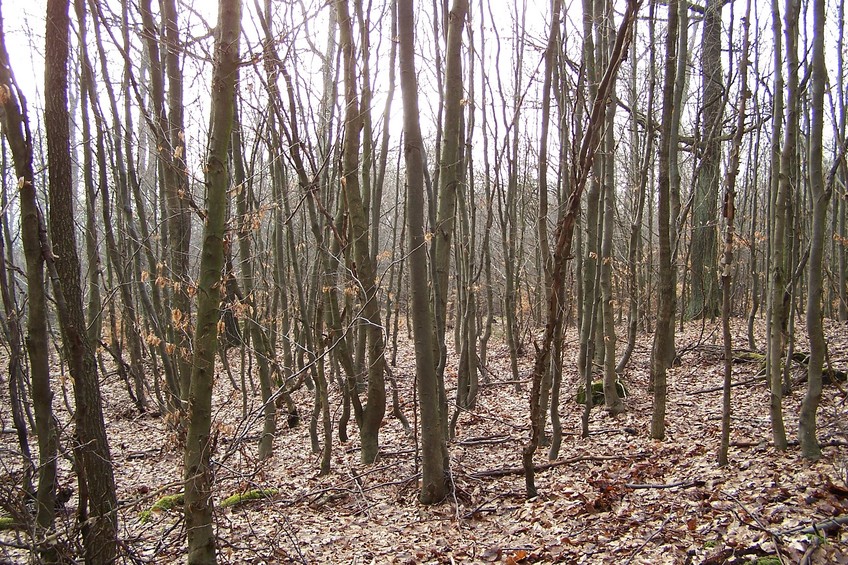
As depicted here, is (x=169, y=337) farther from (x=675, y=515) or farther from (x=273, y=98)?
(x=675, y=515)

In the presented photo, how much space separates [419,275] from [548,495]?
89.0 inches

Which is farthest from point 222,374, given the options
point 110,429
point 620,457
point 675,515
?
point 675,515

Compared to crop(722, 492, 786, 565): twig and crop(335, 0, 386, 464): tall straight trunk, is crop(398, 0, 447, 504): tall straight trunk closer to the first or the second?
crop(335, 0, 386, 464): tall straight trunk

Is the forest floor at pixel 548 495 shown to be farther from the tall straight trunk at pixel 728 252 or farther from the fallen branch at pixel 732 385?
the tall straight trunk at pixel 728 252

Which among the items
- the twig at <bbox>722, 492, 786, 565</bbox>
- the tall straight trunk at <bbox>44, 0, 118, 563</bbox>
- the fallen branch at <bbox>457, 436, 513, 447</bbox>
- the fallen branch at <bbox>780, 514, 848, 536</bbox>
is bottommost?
the fallen branch at <bbox>457, 436, 513, 447</bbox>

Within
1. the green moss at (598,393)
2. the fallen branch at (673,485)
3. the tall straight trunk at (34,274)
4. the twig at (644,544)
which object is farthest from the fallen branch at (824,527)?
the green moss at (598,393)

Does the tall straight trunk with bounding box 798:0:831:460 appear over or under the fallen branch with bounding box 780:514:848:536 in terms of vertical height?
over

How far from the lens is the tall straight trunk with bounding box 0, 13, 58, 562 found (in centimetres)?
342

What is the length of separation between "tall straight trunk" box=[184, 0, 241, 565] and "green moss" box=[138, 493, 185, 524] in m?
2.26

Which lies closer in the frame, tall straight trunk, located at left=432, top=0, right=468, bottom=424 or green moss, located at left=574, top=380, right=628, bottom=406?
tall straight trunk, located at left=432, top=0, right=468, bottom=424

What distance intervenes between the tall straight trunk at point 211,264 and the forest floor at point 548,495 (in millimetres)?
177

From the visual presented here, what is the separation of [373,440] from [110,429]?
554 centimetres

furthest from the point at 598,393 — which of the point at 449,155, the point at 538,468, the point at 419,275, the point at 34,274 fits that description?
the point at 34,274

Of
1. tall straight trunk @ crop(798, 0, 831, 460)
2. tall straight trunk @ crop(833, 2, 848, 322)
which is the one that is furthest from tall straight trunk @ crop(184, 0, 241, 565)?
tall straight trunk @ crop(833, 2, 848, 322)
